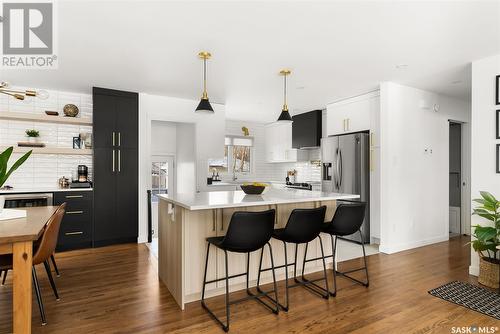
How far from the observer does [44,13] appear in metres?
2.53

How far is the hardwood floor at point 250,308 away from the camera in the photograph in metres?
2.33

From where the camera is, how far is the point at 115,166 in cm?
488

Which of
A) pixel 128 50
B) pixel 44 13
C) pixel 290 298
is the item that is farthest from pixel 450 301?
pixel 44 13

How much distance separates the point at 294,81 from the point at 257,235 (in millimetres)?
2795

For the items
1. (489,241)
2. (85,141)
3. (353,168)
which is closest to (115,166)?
(85,141)

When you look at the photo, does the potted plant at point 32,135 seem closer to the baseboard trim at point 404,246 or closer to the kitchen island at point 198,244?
the kitchen island at point 198,244

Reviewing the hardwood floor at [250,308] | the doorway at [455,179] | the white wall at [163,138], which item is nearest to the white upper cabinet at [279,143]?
the white wall at [163,138]

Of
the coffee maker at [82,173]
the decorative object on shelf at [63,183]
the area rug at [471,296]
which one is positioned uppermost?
the coffee maker at [82,173]

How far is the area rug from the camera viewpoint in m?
2.63

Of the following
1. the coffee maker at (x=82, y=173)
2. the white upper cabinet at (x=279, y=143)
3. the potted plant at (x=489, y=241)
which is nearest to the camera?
the potted plant at (x=489, y=241)

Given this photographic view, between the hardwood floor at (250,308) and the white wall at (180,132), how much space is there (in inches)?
71.0

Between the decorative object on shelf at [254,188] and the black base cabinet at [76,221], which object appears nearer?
the decorative object on shelf at [254,188]

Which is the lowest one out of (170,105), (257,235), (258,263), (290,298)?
(290,298)

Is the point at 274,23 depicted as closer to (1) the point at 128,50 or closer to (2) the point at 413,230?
(1) the point at 128,50
